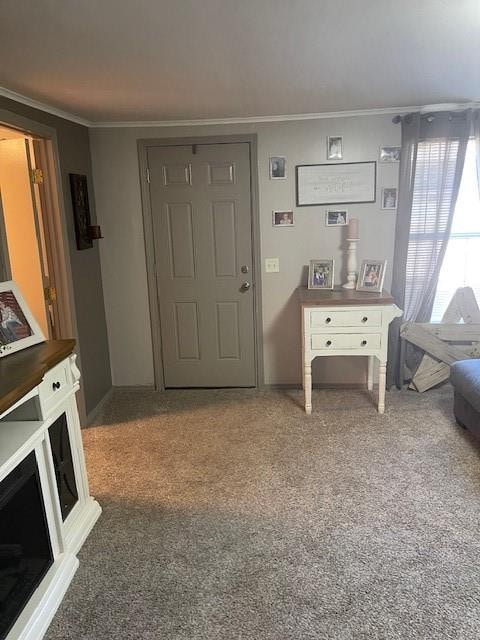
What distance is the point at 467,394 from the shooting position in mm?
3105

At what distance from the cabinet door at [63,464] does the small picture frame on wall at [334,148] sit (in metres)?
2.71

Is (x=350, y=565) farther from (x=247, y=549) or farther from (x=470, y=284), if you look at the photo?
(x=470, y=284)

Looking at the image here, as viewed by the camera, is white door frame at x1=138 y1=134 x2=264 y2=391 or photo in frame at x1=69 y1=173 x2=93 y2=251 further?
white door frame at x1=138 y1=134 x2=264 y2=391

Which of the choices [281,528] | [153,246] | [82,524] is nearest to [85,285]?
[153,246]

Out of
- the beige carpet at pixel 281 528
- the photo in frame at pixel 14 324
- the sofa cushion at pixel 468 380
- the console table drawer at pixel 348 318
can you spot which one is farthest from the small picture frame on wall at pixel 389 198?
the photo in frame at pixel 14 324

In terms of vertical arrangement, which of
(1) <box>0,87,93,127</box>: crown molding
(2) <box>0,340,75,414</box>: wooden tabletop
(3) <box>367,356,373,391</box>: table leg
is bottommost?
A: (3) <box>367,356,373,391</box>: table leg

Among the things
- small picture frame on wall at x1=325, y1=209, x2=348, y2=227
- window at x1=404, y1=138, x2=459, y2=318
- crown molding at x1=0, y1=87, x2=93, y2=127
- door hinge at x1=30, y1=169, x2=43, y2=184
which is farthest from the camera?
small picture frame on wall at x1=325, y1=209, x2=348, y2=227

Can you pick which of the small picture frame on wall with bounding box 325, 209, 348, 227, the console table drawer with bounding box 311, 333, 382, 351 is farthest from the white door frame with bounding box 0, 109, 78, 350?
the small picture frame on wall with bounding box 325, 209, 348, 227

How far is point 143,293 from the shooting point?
4129 mm

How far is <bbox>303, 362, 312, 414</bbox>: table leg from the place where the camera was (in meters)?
3.59

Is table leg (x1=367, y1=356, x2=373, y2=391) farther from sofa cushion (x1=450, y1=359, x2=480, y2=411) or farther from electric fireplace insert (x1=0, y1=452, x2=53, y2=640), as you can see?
electric fireplace insert (x1=0, y1=452, x2=53, y2=640)

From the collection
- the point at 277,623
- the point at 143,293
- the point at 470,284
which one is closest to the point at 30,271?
the point at 143,293

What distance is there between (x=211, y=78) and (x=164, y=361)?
2356mm

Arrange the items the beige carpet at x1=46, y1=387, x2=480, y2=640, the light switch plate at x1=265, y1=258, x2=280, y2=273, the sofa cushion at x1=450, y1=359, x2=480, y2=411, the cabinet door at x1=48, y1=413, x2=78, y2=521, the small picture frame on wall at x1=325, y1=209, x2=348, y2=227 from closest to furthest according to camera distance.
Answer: the beige carpet at x1=46, y1=387, x2=480, y2=640 → the cabinet door at x1=48, y1=413, x2=78, y2=521 → the sofa cushion at x1=450, y1=359, x2=480, y2=411 → the small picture frame on wall at x1=325, y1=209, x2=348, y2=227 → the light switch plate at x1=265, y1=258, x2=280, y2=273
